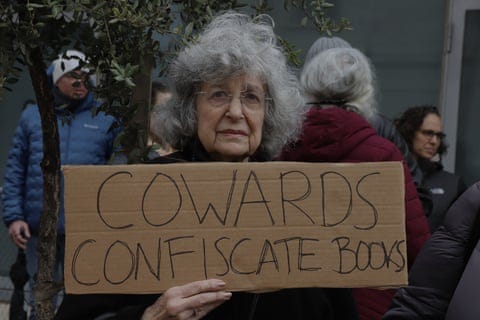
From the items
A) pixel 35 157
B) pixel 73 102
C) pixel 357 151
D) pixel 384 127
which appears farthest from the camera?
pixel 35 157

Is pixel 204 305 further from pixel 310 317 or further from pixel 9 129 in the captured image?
pixel 9 129

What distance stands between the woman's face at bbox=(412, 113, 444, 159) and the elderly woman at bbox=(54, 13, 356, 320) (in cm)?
329

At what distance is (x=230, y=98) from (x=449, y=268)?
29.8 inches

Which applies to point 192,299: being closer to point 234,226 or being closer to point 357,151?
point 234,226

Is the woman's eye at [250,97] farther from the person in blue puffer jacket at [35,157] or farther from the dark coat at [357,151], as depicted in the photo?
the person in blue puffer jacket at [35,157]

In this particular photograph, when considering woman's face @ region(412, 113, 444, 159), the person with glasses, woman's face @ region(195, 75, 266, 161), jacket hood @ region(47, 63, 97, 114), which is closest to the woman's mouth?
woman's face @ region(195, 75, 266, 161)

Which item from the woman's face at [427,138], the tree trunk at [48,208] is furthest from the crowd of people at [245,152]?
the woman's face at [427,138]

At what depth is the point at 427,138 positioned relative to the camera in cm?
568

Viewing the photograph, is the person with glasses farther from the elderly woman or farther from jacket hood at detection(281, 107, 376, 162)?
the elderly woman

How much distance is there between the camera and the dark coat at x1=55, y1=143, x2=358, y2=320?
7.27ft

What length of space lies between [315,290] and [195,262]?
1.37ft

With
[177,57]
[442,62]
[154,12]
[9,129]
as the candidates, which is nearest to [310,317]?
[177,57]

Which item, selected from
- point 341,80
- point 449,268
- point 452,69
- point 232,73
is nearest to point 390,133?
point 341,80

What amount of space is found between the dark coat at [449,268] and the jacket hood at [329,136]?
894 millimetres
